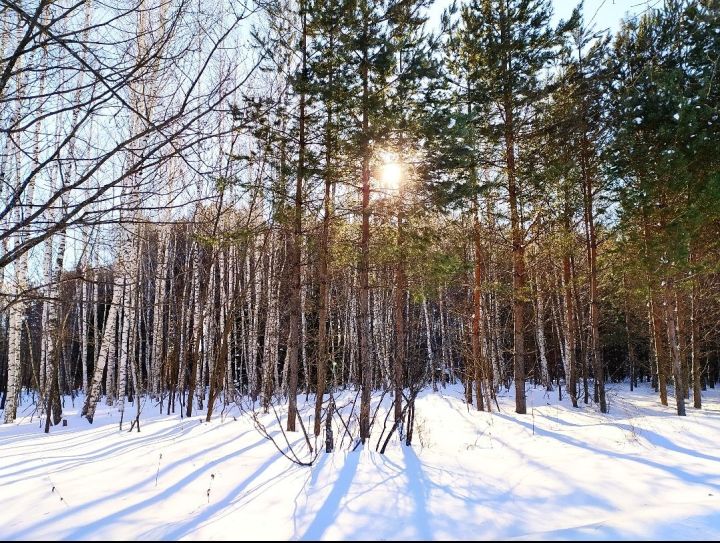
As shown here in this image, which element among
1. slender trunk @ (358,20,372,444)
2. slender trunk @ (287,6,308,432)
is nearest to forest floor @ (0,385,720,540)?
slender trunk @ (358,20,372,444)

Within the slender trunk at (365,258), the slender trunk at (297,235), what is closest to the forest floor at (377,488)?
the slender trunk at (365,258)

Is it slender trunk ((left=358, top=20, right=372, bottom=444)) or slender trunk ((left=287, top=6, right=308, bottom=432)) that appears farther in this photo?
slender trunk ((left=287, top=6, right=308, bottom=432))

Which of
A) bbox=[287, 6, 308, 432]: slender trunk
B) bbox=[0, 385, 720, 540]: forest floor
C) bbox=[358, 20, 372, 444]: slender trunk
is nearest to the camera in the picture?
bbox=[0, 385, 720, 540]: forest floor

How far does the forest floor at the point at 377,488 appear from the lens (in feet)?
9.86

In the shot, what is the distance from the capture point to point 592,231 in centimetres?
1224

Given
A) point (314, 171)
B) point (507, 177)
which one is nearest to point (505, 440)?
point (314, 171)

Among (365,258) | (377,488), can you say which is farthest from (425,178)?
(377,488)

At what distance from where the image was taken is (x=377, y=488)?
4.27 m

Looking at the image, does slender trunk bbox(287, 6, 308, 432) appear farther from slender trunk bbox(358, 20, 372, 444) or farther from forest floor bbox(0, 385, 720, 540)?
forest floor bbox(0, 385, 720, 540)

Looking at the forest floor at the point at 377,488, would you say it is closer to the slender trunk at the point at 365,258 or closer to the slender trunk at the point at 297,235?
the slender trunk at the point at 365,258

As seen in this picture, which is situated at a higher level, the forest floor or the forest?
the forest

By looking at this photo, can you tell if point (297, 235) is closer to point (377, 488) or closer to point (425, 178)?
point (425, 178)

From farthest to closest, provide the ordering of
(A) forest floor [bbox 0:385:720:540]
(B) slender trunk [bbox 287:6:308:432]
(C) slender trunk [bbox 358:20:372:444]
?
(B) slender trunk [bbox 287:6:308:432] < (C) slender trunk [bbox 358:20:372:444] < (A) forest floor [bbox 0:385:720:540]

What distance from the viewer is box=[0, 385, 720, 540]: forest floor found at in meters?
3.00
